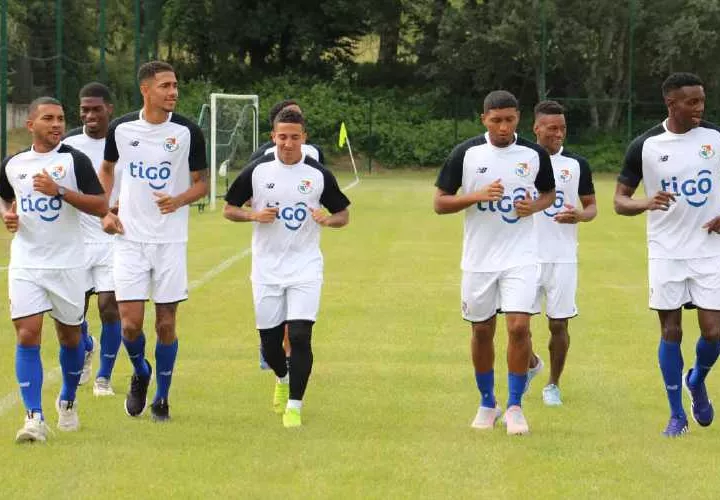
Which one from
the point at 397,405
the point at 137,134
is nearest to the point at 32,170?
the point at 137,134

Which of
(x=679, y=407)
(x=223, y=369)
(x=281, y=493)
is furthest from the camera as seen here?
(x=223, y=369)

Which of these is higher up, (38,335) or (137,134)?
(137,134)

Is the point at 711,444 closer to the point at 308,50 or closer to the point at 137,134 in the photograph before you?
the point at 137,134

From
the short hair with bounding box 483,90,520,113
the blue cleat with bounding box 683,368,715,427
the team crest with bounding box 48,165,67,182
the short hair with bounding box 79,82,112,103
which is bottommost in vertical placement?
the blue cleat with bounding box 683,368,715,427

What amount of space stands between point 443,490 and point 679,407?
2.27m

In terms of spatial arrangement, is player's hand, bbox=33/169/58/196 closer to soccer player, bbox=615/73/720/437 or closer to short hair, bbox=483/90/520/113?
short hair, bbox=483/90/520/113

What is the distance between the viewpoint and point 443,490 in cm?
745

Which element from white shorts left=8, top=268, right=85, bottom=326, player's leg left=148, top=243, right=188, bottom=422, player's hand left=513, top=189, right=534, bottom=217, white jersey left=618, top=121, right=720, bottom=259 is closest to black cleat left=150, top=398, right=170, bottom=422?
player's leg left=148, top=243, right=188, bottom=422

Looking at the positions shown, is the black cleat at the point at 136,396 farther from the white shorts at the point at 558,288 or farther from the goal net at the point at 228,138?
the goal net at the point at 228,138

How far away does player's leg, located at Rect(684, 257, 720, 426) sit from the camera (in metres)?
9.03

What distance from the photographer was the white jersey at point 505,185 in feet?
30.0

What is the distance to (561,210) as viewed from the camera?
414 inches

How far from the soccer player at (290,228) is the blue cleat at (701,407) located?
7.93 ft

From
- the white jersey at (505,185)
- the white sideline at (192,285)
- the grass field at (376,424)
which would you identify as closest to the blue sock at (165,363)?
the grass field at (376,424)
